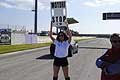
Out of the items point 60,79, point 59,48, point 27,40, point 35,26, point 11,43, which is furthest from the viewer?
point 35,26

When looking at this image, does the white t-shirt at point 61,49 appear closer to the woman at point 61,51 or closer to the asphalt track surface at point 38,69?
the woman at point 61,51

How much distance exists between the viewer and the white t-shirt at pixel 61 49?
7844 millimetres

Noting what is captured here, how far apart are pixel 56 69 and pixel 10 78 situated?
3776 millimetres

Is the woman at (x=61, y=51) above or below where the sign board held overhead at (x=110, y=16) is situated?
below

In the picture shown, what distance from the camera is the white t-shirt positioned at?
7844mm

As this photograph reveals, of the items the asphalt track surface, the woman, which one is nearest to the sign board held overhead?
the asphalt track surface

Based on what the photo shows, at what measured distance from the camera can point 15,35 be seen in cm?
4322

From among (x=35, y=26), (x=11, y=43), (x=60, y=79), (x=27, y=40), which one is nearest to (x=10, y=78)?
(x=60, y=79)

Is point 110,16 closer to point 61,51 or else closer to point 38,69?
point 38,69

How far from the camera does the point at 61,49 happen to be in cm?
793

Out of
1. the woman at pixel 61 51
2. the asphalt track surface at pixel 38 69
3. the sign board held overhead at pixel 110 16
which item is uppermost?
the sign board held overhead at pixel 110 16

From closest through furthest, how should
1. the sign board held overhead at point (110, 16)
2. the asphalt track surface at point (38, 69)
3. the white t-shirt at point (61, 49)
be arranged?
the white t-shirt at point (61, 49) → the asphalt track surface at point (38, 69) → the sign board held overhead at point (110, 16)

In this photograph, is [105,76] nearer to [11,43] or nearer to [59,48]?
[59,48]

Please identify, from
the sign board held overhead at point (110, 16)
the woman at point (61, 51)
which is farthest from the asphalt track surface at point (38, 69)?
the sign board held overhead at point (110, 16)
